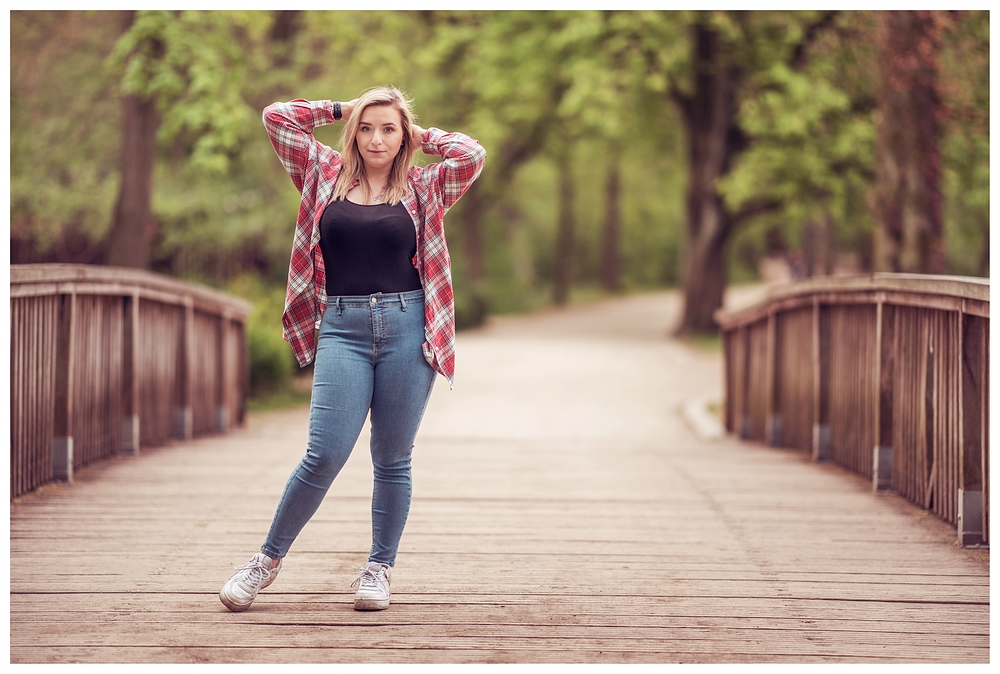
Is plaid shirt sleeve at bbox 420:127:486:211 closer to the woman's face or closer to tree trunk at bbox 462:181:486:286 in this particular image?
the woman's face

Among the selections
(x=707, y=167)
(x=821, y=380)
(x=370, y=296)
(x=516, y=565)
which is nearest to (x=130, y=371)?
(x=516, y=565)

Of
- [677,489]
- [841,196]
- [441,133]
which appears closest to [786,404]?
[677,489]

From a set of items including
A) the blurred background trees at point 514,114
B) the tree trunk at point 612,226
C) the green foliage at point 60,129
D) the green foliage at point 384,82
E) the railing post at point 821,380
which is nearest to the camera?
the railing post at point 821,380

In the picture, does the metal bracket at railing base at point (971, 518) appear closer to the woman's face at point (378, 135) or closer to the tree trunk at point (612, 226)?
the woman's face at point (378, 135)

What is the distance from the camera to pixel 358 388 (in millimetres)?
3236

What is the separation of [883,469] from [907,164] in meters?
5.56

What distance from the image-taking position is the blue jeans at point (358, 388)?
10.6 feet

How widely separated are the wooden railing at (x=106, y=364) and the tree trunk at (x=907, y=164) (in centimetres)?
607

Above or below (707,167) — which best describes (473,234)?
below

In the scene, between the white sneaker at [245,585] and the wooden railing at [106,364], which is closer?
the white sneaker at [245,585]

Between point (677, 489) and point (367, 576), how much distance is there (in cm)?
249

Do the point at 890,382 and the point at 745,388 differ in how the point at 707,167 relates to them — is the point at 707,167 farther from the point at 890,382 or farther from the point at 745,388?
the point at 890,382

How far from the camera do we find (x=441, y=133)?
3.46 meters

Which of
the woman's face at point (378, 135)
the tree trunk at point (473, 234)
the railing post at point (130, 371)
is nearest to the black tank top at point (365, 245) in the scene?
the woman's face at point (378, 135)
